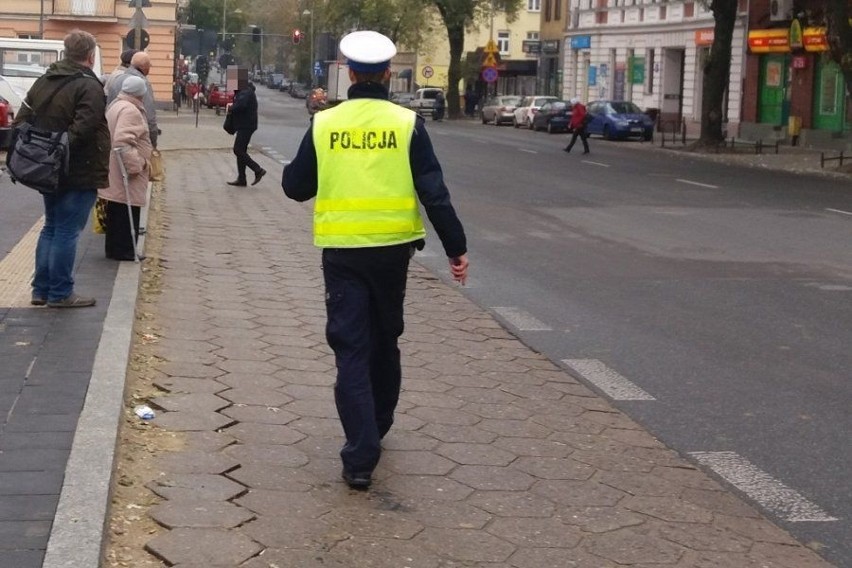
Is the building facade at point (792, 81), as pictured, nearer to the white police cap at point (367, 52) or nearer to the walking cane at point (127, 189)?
the walking cane at point (127, 189)

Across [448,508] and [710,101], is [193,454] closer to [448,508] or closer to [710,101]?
[448,508]

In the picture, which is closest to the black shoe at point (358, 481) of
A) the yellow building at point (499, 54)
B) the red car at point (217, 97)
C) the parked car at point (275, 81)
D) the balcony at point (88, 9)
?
the balcony at point (88, 9)

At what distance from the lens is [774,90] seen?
161ft

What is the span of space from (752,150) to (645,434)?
3647 cm

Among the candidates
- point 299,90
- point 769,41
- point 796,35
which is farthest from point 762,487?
point 299,90

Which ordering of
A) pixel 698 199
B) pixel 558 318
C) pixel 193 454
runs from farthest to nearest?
1. pixel 698 199
2. pixel 558 318
3. pixel 193 454

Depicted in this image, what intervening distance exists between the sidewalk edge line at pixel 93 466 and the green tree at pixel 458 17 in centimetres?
6389

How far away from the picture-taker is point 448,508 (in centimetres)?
579

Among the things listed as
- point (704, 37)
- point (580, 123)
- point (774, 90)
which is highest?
point (704, 37)

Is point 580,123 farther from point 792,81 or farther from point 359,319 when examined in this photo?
point 359,319

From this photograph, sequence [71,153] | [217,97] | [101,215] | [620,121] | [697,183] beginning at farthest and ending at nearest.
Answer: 1. [217,97]
2. [620,121]
3. [697,183]
4. [101,215]
5. [71,153]

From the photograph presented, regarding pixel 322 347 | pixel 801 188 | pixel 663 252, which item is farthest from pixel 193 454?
pixel 801 188

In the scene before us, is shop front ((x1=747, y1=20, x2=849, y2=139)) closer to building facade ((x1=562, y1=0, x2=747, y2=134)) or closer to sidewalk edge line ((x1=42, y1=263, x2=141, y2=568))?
building facade ((x1=562, y1=0, x2=747, y2=134))

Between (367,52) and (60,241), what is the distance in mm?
4076
